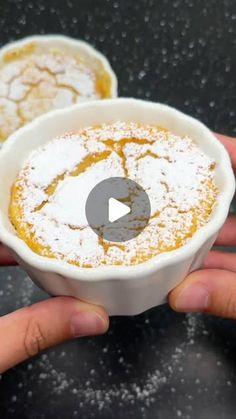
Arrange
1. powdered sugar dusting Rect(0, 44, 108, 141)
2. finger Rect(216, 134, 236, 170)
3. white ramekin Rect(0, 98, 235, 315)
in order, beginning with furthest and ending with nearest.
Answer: powdered sugar dusting Rect(0, 44, 108, 141) < finger Rect(216, 134, 236, 170) < white ramekin Rect(0, 98, 235, 315)

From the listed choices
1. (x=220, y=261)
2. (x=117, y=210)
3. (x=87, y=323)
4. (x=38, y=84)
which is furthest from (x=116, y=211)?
(x=38, y=84)

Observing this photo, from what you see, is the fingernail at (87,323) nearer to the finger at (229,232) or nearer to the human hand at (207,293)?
the human hand at (207,293)

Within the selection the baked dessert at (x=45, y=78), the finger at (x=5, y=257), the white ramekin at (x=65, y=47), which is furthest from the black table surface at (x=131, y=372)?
the white ramekin at (x=65, y=47)

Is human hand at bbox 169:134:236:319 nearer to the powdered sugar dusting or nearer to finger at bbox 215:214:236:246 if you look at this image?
finger at bbox 215:214:236:246

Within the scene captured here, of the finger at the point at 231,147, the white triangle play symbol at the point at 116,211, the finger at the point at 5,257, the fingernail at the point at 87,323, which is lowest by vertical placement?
the finger at the point at 5,257

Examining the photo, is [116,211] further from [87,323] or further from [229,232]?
[229,232]

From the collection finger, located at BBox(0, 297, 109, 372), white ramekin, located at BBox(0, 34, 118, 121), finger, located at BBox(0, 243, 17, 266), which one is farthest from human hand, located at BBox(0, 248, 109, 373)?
white ramekin, located at BBox(0, 34, 118, 121)

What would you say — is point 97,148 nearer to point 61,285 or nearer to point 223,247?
point 61,285

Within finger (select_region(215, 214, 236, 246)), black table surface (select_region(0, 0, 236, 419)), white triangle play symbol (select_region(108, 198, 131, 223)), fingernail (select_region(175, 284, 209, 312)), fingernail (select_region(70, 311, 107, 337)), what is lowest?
black table surface (select_region(0, 0, 236, 419))
